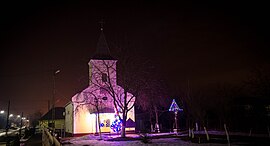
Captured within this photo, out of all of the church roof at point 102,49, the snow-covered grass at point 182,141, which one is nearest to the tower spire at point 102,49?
the church roof at point 102,49

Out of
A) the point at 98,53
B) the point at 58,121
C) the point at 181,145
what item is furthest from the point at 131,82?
the point at 58,121

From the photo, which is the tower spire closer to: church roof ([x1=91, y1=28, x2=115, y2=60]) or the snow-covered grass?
church roof ([x1=91, y1=28, x2=115, y2=60])

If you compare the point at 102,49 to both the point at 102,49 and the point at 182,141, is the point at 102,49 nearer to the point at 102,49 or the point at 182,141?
the point at 102,49

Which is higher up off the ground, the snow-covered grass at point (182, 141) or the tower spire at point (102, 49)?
the tower spire at point (102, 49)

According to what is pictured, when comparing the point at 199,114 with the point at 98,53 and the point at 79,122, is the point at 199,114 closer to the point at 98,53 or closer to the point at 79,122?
the point at 79,122

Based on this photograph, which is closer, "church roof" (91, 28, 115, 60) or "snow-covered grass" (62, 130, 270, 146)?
"snow-covered grass" (62, 130, 270, 146)

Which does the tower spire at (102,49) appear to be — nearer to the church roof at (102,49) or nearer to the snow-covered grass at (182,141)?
the church roof at (102,49)

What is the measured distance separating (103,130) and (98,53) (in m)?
12.1

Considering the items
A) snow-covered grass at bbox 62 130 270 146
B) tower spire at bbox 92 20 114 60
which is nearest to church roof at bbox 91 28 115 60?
tower spire at bbox 92 20 114 60

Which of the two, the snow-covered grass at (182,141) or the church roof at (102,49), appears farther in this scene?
the church roof at (102,49)

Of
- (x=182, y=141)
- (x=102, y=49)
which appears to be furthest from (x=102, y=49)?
(x=182, y=141)

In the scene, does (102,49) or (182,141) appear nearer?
(182,141)

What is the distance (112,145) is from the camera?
21453 millimetres

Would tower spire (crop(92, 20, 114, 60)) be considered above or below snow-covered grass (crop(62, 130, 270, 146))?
above
